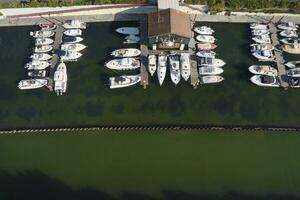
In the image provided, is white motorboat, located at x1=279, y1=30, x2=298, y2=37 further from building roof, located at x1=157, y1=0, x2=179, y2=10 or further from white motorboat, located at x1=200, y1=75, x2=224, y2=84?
building roof, located at x1=157, y1=0, x2=179, y2=10

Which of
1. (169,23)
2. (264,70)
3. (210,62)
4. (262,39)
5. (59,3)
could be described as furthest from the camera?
(59,3)

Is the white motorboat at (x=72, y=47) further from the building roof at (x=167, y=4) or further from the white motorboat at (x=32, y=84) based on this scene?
the building roof at (x=167, y=4)

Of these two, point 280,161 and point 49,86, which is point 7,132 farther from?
point 280,161

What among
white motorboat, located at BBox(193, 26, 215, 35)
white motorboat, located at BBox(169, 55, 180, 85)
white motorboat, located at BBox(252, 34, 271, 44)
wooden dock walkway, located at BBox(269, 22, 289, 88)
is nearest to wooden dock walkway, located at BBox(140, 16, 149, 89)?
white motorboat, located at BBox(169, 55, 180, 85)

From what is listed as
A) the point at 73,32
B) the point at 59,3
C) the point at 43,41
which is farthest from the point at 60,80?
the point at 59,3

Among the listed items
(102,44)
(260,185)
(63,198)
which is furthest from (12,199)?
(260,185)

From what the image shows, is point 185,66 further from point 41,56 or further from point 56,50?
point 41,56

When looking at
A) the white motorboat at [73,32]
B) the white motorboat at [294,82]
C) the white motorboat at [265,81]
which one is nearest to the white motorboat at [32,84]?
the white motorboat at [73,32]
